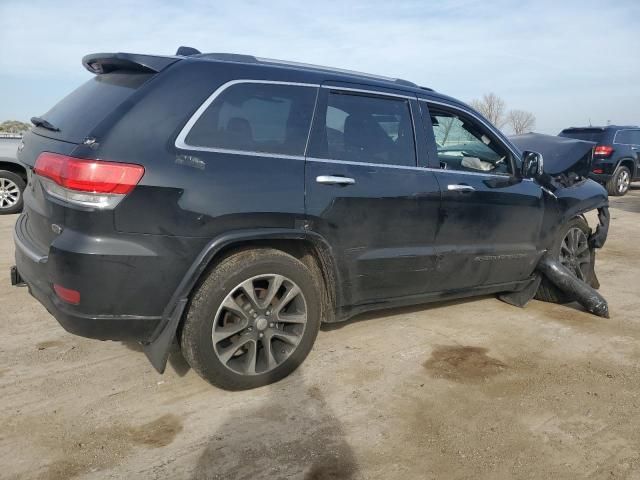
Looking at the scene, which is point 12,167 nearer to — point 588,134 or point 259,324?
point 259,324

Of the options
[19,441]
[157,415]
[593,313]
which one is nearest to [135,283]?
[157,415]

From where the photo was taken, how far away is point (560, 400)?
125 inches

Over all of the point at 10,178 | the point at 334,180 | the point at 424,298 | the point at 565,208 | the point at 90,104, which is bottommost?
the point at 424,298

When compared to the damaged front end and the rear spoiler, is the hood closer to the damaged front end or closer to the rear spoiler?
the damaged front end

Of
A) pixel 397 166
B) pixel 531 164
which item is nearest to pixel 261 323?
pixel 397 166

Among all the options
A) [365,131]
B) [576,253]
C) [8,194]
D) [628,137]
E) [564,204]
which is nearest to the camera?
[365,131]

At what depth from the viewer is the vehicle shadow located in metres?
2.44

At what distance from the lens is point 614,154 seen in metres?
13.9

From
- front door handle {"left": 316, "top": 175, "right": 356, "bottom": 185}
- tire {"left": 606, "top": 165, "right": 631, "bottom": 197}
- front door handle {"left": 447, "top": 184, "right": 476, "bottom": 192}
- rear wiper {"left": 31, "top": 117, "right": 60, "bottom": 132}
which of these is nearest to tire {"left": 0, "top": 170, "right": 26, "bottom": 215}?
rear wiper {"left": 31, "top": 117, "right": 60, "bottom": 132}

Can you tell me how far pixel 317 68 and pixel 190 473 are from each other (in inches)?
98.8

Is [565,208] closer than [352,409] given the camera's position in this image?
No

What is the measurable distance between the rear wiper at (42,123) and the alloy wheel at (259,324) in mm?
1389

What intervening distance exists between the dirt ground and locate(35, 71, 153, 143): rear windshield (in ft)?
4.82

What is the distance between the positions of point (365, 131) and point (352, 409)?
5.76 feet
